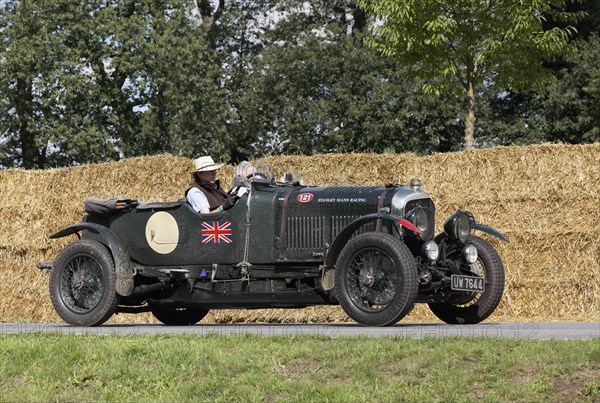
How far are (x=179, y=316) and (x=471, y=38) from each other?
A: 15.0 m

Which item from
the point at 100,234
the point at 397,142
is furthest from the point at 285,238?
the point at 397,142

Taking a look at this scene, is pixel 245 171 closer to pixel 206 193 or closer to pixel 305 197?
pixel 206 193

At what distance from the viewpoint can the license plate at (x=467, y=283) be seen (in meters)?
11.1

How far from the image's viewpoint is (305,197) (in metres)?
12.1

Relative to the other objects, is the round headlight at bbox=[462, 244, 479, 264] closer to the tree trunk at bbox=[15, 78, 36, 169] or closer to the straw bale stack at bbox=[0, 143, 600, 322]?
the straw bale stack at bbox=[0, 143, 600, 322]

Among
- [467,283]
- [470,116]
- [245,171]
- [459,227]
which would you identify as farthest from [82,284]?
[470,116]

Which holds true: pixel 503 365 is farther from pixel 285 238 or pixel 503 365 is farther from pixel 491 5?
pixel 491 5

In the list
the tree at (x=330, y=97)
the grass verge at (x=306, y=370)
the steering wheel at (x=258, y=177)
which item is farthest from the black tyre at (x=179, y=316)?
the tree at (x=330, y=97)

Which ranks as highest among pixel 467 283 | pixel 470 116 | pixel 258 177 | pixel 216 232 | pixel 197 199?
pixel 470 116

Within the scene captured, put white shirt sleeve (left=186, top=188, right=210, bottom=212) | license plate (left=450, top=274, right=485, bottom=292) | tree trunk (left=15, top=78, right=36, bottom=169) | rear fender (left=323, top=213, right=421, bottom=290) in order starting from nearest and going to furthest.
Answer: license plate (left=450, top=274, right=485, bottom=292), rear fender (left=323, top=213, right=421, bottom=290), white shirt sleeve (left=186, top=188, right=210, bottom=212), tree trunk (left=15, top=78, right=36, bottom=169)

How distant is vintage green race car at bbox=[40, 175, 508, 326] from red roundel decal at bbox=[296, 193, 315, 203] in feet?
0.04

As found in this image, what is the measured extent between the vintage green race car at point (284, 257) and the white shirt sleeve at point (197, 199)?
0.30 ft

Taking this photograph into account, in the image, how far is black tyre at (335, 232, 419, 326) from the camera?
1071cm

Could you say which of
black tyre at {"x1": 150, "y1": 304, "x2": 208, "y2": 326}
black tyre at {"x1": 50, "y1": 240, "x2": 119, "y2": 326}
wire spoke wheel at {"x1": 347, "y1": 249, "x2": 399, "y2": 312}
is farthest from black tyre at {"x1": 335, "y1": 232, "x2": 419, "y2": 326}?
black tyre at {"x1": 150, "y1": 304, "x2": 208, "y2": 326}
